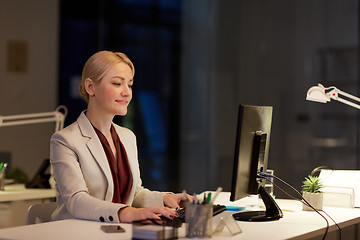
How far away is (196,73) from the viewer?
7281 mm

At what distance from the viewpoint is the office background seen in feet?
19.3

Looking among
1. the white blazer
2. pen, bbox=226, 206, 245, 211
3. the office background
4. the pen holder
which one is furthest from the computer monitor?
the office background

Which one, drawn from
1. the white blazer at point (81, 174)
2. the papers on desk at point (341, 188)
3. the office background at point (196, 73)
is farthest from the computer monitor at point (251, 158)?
the office background at point (196, 73)

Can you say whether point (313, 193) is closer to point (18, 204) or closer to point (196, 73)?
point (18, 204)

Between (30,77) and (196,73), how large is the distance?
2.02 metres

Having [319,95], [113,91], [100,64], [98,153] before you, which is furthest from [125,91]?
[319,95]

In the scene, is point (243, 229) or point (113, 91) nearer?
point (243, 229)

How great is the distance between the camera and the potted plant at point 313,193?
3.13 metres

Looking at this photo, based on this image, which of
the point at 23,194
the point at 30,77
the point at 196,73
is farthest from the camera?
the point at 196,73

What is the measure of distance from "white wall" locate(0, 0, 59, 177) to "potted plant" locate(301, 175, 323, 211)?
3523mm

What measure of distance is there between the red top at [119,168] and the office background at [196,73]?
2.42 metres

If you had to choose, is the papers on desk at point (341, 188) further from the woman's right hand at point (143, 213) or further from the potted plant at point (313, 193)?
the woman's right hand at point (143, 213)

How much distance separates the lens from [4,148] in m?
5.91

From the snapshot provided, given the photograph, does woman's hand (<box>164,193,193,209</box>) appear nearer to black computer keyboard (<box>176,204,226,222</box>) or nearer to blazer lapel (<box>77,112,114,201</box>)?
black computer keyboard (<box>176,204,226,222</box>)
